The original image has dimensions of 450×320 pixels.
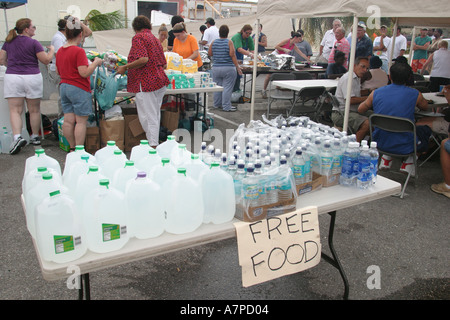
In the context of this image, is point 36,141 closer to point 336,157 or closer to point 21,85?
point 21,85

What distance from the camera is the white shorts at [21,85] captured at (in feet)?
17.3

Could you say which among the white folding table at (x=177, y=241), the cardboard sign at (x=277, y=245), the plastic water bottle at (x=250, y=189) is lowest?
the cardboard sign at (x=277, y=245)

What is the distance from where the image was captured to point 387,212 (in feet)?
13.0

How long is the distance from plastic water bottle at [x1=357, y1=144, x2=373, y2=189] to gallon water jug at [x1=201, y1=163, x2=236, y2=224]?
948 millimetres

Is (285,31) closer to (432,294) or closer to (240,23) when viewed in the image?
(240,23)

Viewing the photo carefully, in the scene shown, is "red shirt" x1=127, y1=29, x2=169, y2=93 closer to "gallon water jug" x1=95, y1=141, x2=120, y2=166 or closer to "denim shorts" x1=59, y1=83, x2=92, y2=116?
"denim shorts" x1=59, y1=83, x2=92, y2=116

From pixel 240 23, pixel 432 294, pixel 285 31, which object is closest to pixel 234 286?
pixel 432 294

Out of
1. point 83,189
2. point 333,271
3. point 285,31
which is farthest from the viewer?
point 285,31

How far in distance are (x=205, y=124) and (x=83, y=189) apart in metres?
4.95

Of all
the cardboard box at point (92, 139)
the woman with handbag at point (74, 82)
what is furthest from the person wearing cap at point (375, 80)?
the cardboard box at point (92, 139)

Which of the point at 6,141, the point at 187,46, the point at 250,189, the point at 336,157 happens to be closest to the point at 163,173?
the point at 250,189

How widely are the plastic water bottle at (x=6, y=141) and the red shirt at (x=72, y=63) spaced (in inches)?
55.4

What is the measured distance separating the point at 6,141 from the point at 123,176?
14.3ft

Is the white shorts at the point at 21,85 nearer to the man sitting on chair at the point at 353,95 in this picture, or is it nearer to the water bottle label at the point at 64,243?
the man sitting on chair at the point at 353,95
